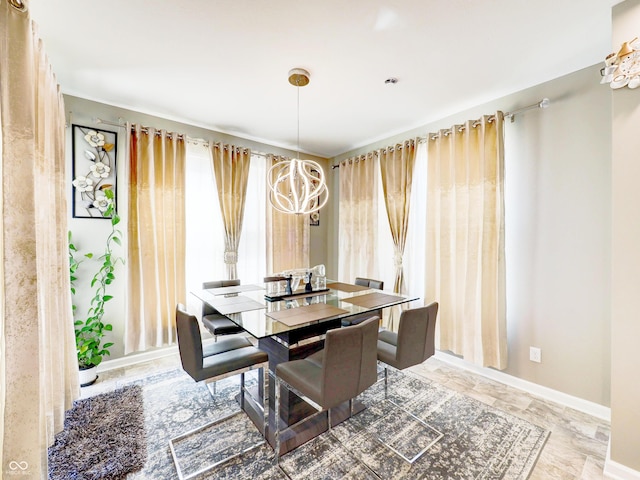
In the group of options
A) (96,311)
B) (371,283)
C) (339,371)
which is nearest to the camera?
(339,371)

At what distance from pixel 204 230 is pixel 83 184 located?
1252 mm

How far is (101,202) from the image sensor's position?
9.16ft

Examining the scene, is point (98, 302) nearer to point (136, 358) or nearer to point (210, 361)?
point (136, 358)

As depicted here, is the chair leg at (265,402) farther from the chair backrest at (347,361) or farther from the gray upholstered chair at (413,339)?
the gray upholstered chair at (413,339)

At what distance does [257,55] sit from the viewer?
6.81 feet

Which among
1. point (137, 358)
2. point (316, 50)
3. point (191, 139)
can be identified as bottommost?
point (137, 358)

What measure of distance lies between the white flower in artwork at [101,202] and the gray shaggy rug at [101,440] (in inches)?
69.7

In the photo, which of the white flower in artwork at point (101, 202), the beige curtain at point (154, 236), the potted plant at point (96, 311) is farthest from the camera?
the beige curtain at point (154, 236)

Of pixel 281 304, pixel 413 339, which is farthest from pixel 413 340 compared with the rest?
pixel 281 304

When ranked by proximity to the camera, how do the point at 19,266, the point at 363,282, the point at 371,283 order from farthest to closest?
the point at 363,282 → the point at 371,283 → the point at 19,266

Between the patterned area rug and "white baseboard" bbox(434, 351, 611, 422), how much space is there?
542 mm

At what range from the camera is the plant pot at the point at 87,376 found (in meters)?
2.52

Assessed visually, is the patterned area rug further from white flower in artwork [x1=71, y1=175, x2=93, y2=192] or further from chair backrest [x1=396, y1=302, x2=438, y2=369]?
white flower in artwork [x1=71, y1=175, x2=93, y2=192]

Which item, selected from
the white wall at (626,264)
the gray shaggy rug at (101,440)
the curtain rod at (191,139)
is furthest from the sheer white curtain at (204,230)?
the white wall at (626,264)
